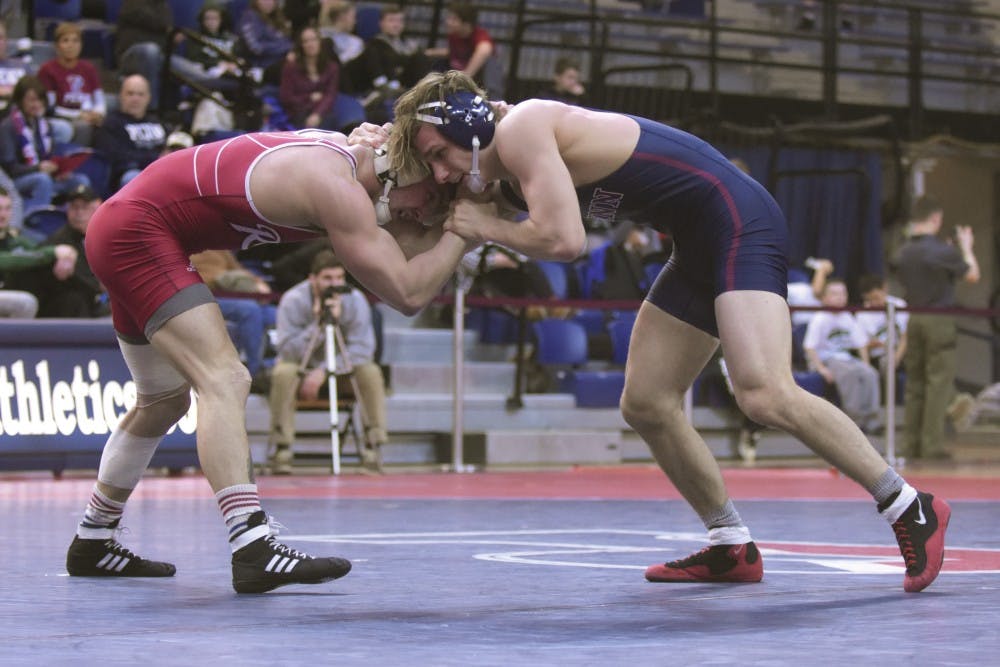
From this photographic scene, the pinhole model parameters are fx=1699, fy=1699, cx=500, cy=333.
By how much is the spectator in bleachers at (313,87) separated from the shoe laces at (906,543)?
8236 millimetres

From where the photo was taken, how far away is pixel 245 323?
9.72 meters

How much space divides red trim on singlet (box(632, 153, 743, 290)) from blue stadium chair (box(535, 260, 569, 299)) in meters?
Result: 7.64

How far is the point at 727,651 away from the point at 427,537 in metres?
2.64

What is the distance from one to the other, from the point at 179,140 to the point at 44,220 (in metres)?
1.04

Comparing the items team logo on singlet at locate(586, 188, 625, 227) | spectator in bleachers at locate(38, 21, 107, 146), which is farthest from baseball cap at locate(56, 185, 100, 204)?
team logo on singlet at locate(586, 188, 625, 227)

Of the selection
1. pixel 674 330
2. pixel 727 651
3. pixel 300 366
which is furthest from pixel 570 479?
pixel 727 651

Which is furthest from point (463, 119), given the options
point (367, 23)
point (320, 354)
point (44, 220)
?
point (367, 23)

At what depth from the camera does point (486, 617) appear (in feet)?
11.4

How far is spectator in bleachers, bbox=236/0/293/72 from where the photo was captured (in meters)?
12.6

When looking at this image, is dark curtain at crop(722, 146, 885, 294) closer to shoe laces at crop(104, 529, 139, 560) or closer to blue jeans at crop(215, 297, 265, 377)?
blue jeans at crop(215, 297, 265, 377)

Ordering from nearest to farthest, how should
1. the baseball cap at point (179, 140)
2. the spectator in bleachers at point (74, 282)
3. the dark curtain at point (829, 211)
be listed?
the spectator in bleachers at point (74, 282) → the baseball cap at point (179, 140) → the dark curtain at point (829, 211)

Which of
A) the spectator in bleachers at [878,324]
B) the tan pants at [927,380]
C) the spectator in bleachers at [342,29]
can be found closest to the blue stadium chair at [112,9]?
the spectator in bleachers at [342,29]

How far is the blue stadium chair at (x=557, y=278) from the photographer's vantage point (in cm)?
1186

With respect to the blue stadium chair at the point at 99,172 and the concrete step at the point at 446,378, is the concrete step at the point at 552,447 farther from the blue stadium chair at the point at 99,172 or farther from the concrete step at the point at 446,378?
the blue stadium chair at the point at 99,172
